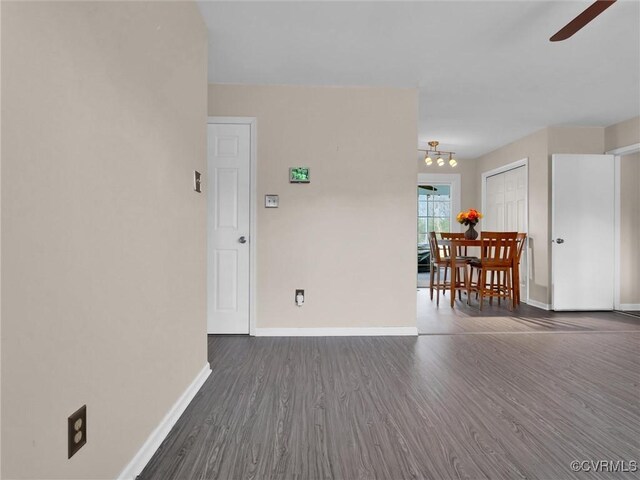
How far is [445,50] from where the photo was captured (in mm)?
2652

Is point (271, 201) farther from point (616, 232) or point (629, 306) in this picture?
point (629, 306)

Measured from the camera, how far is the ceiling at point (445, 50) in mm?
2193

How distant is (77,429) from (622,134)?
573cm

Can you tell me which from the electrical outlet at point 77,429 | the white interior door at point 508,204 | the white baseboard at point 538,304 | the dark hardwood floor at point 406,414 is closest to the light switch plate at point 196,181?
the dark hardwood floor at point 406,414

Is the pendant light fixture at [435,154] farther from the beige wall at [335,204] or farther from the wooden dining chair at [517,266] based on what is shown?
the beige wall at [335,204]

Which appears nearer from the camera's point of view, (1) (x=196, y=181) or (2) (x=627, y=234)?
(1) (x=196, y=181)

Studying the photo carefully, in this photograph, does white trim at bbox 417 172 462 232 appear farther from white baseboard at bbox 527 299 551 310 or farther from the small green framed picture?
the small green framed picture

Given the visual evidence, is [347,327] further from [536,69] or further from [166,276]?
[536,69]

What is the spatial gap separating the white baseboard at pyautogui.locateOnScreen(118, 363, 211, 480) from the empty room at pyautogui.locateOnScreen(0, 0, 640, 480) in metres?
0.02

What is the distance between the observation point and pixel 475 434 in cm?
160

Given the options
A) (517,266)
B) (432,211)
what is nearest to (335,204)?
(517,266)

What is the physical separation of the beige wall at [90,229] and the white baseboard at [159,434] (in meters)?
0.04

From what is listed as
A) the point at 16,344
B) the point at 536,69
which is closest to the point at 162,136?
the point at 16,344

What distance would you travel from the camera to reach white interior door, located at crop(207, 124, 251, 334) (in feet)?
10.5
